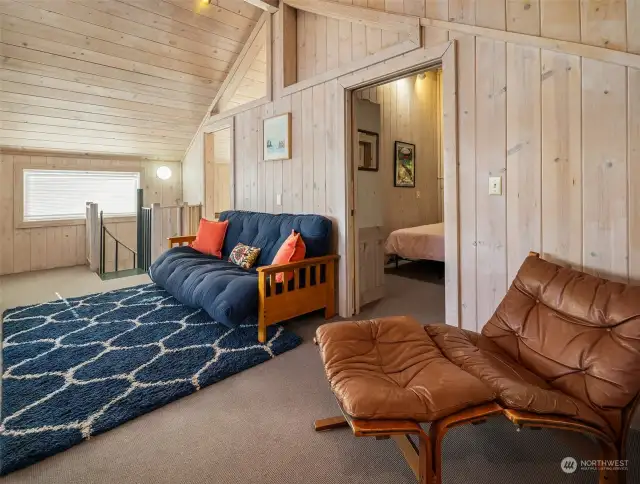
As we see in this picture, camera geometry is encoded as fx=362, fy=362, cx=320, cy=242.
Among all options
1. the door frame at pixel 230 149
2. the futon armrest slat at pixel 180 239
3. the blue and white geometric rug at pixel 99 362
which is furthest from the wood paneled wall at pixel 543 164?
the futon armrest slat at pixel 180 239

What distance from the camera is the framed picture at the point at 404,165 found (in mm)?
5367

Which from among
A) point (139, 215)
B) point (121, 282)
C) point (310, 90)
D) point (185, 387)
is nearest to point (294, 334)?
point (185, 387)

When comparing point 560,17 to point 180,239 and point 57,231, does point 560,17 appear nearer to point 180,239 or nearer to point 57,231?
point 180,239

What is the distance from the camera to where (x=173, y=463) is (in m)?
1.49

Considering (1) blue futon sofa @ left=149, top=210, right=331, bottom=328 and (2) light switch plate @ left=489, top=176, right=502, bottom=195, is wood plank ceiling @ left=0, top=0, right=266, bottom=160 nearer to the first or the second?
(1) blue futon sofa @ left=149, top=210, right=331, bottom=328

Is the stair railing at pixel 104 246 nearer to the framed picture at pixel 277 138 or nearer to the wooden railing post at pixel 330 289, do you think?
the framed picture at pixel 277 138

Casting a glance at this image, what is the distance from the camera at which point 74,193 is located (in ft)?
17.3

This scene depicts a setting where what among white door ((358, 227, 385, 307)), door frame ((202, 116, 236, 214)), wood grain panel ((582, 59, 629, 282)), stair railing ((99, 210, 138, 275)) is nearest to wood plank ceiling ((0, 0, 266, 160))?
door frame ((202, 116, 236, 214))

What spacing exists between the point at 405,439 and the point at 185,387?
1.22 metres

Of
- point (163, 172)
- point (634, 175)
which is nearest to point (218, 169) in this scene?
point (163, 172)

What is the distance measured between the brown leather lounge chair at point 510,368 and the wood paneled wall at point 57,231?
5055mm

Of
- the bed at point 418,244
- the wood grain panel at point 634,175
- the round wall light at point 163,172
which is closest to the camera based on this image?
the wood grain panel at point 634,175

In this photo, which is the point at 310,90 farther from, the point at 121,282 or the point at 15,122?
the point at 15,122

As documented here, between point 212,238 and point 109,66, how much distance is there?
2.10m
